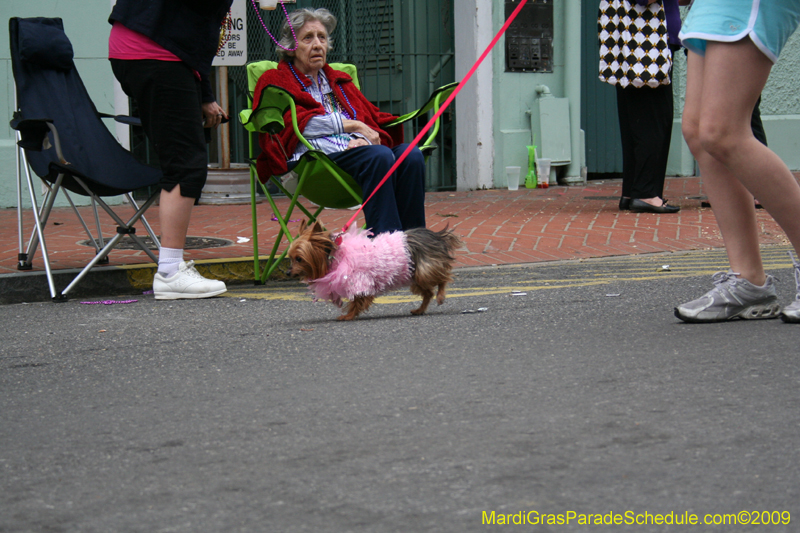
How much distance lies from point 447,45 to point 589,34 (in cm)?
207

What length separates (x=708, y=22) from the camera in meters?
3.22

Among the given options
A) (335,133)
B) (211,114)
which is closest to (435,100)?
(335,133)

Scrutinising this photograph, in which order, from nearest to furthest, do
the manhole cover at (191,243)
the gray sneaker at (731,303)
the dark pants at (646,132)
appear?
the gray sneaker at (731,303) < the manhole cover at (191,243) < the dark pants at (646,132)

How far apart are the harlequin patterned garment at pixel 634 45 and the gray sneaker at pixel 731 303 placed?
4487mm

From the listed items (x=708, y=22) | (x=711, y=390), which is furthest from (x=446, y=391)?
(x=708, y=22)

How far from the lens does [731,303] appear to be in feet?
11.5

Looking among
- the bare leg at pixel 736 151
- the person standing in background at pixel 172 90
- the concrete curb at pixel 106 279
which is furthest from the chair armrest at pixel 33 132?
the bare leg at pixel 736 151

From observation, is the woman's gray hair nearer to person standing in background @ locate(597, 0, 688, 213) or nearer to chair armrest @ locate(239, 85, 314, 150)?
chair armrest @ locate(239, 85, 314, 150)

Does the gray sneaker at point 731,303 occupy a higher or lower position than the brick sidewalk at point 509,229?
higher

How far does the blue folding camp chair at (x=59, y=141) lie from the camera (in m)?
4.80

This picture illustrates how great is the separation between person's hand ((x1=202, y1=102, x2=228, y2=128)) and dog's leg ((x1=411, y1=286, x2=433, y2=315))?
1.70m

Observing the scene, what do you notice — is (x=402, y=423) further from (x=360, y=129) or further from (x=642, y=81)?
(x=642, y=81)

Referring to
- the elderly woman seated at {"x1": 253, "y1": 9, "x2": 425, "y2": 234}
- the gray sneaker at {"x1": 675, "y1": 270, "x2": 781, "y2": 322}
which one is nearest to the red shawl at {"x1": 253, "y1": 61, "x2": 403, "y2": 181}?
the elderly woman seated at {"x1": 253, "y1": 9, "x2": 425, "y2": 234}

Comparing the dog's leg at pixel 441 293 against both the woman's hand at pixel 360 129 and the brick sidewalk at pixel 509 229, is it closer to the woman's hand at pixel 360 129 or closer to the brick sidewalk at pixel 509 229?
the woman's hand at pixel 360 129
